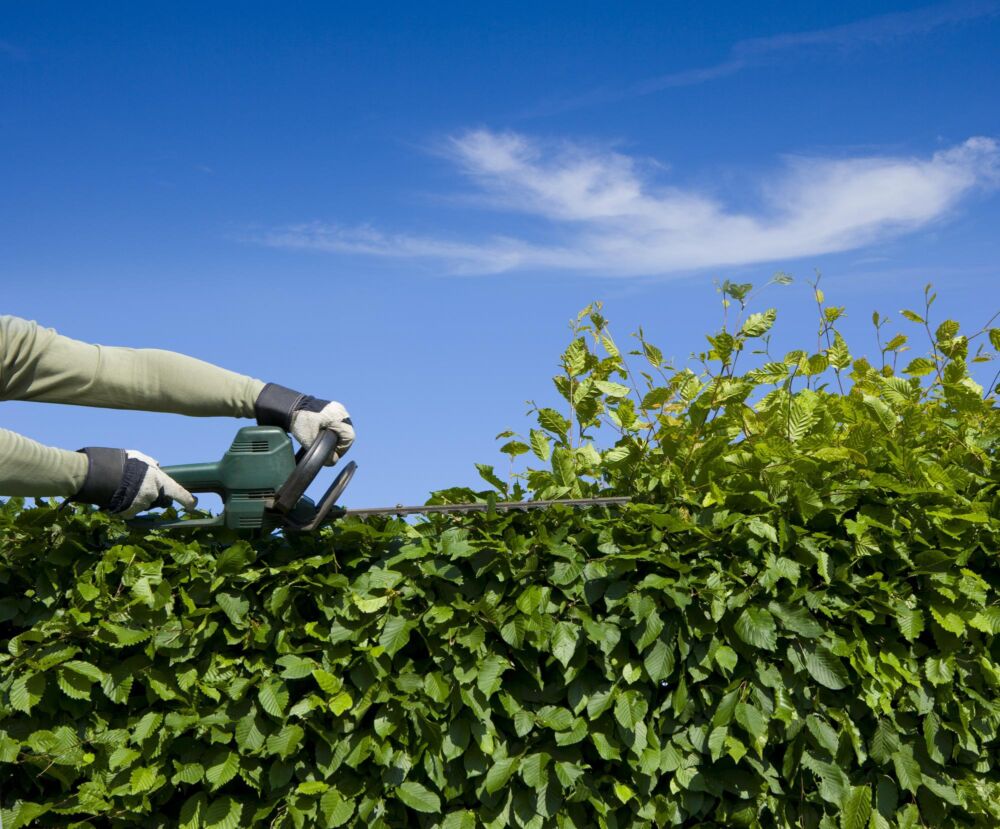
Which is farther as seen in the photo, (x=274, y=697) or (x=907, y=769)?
(x=907, y=769)

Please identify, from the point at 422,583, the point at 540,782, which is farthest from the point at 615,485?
the point at 540,782

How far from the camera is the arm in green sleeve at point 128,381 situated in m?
3.58

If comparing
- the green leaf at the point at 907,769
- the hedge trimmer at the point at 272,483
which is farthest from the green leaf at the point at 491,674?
the green leaf at the point at 907,769

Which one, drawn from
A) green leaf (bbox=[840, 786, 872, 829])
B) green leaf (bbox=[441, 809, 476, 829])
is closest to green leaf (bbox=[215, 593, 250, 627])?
A: green leaf (bbox=[441, 809, 476, 829])

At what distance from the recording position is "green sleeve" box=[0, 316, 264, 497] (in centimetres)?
354

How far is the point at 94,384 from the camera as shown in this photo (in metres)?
3.62

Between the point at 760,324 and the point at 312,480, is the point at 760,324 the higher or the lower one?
the higher one

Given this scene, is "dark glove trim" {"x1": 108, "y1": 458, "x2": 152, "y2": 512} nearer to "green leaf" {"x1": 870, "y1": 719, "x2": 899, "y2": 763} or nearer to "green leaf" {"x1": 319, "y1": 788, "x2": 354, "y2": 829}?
"green leaf" {"x1": 319, "y1": 788, "x2": 354, "y2": 829}

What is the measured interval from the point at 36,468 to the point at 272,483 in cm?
Result: 84

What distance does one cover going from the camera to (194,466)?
3.71 meters

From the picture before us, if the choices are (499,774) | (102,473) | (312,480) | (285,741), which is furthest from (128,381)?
(499,774)

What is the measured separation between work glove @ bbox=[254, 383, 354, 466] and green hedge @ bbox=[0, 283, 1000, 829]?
1.31ft

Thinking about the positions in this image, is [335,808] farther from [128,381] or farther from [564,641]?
[128,381]

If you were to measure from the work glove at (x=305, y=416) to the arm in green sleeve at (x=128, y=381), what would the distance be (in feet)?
0.25
